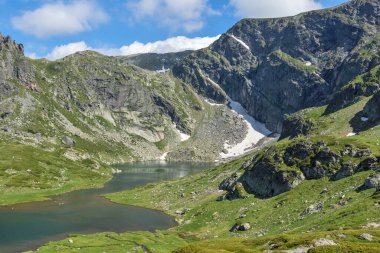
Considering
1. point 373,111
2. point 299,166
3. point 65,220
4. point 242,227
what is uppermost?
point 373,111

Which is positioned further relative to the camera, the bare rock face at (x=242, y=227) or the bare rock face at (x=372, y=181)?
the bare rock face at (x=242, y=227)

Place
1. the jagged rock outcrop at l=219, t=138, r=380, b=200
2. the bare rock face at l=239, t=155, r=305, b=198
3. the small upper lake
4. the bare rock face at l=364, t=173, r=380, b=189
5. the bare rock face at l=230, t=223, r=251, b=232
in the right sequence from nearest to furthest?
the bare rock face at l=364, t=173, r=380, b=189
the bare rock face at l=230, t=223, r=251, b=232
the jagged rock outcrop at l=219, t=138, r=380, b=200
the small upper lake
the bare rock face at l=239, t=155, r=305, b=198

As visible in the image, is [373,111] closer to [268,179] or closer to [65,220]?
[268,179]

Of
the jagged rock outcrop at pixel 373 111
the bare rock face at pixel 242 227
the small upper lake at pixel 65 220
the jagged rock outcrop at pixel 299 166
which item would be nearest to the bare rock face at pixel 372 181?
the jagged rock outcrop at pixel 299 166

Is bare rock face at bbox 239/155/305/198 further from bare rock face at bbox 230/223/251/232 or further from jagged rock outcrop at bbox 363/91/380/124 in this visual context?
jagged rock outcrop at bbox 363/91/380/124

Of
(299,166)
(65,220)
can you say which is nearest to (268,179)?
(299,166)

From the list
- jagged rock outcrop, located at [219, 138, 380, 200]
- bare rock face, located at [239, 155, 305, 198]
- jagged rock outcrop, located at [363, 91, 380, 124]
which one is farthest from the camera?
jagged rock outcrop, located at [363, 91, 380, 124]

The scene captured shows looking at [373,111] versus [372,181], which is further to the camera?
[373,111]

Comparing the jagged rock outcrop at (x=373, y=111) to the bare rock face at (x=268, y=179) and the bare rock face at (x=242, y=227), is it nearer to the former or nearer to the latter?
the bare rock face at (x=268, y=179)

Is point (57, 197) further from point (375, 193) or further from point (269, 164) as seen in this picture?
point (375, 193)

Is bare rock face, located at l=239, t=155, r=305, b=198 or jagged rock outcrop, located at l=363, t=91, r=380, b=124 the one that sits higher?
jagged rock outcrop, located at l=363, t=91, r=380, b=124

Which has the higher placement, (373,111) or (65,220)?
(373,111)

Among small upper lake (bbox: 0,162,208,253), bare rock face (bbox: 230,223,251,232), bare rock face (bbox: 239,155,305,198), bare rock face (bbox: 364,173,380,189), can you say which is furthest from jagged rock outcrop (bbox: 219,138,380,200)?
small upper lake (bbox: 0,162,208,253)

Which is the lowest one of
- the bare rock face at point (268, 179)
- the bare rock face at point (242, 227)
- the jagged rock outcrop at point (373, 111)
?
the bare rock face at point (242, 227)
